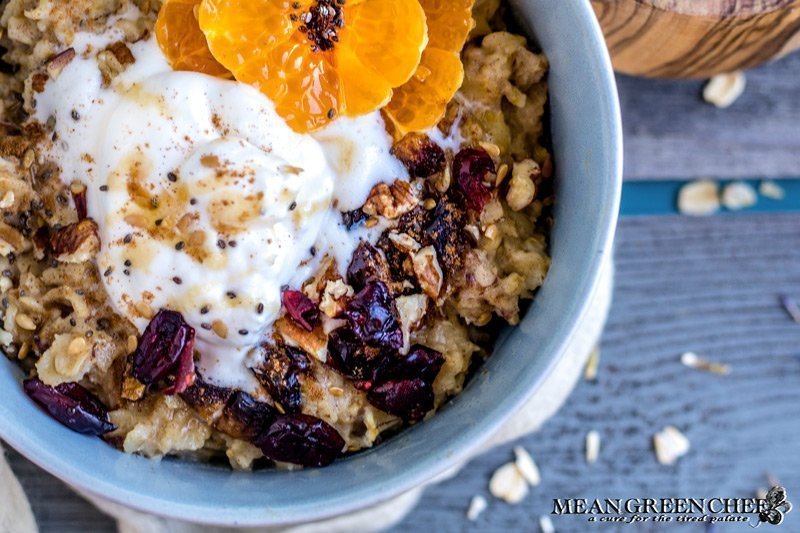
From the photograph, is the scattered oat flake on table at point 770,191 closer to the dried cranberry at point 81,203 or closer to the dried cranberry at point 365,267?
the dried cranberry at point 365,267

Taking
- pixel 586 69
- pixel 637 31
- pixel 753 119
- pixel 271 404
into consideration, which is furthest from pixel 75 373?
pixel 753 119

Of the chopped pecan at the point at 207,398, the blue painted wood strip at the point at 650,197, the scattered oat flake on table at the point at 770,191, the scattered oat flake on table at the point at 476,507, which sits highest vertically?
the chopped pecan at the point at 207,398

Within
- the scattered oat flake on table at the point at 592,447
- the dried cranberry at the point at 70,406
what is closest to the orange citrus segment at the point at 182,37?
the dried cranberry at the point at 70,406

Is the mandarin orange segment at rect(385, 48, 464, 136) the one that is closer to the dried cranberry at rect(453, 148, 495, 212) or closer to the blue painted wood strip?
the dried cranberry at rect(453, 148, 495, 212)

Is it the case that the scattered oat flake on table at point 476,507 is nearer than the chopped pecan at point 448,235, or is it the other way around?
the chopped pecan at point 448,235

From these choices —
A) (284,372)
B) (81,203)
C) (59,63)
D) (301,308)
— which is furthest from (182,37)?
(284,372)

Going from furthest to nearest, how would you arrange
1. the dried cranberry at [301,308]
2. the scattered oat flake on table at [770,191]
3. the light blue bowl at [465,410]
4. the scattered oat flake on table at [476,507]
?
the scattered oat flake on table at [770,191], the scattered oat flake on table at [476,507], the dried cranberry at [301,308], the light blue bowl at [465,410]
